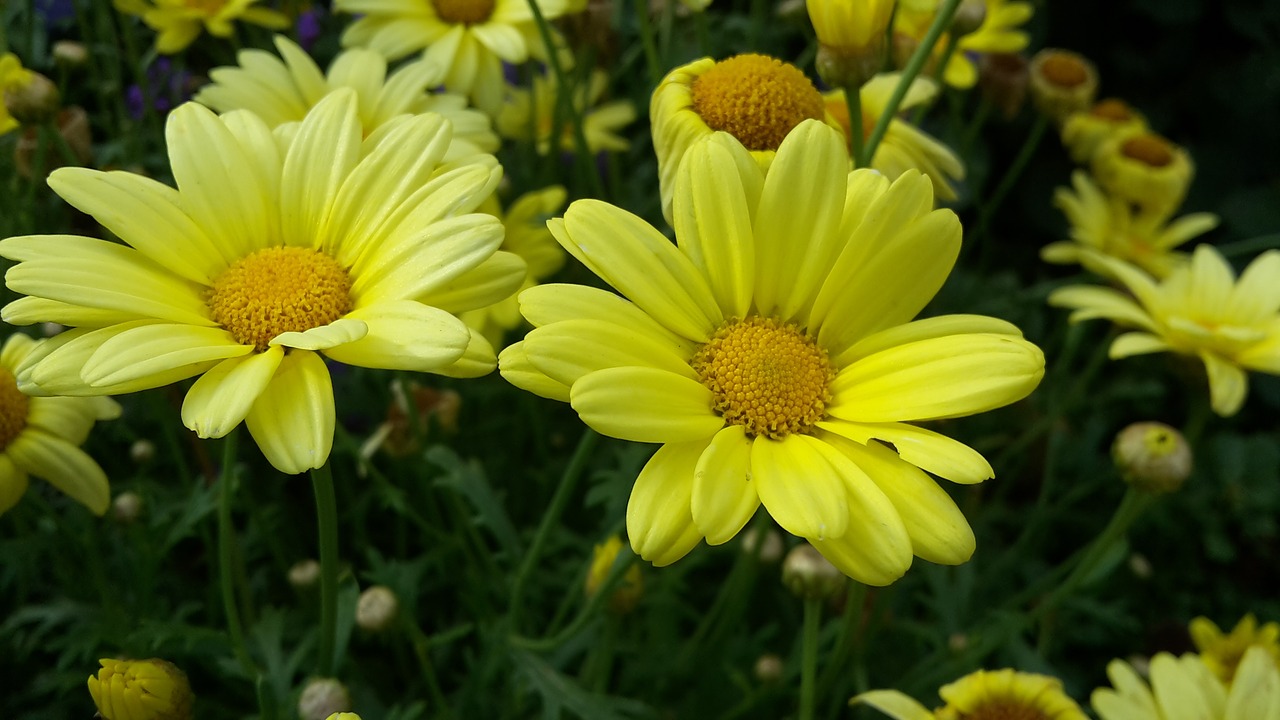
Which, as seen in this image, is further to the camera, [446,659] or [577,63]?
[577,63]

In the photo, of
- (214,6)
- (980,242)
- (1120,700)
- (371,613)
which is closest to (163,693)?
(371,613)

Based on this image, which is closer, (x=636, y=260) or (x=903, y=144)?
(x=636, y=260)

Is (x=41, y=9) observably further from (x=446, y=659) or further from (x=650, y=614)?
(x=650, y=614)

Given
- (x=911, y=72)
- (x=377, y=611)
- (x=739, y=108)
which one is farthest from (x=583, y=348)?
(x=377, y=611)

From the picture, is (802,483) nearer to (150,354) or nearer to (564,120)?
(150,354)

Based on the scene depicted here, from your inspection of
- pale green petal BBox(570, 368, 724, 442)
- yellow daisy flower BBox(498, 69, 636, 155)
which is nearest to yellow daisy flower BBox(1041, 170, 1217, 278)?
yellow daisy flower BBox(498, 69, 636, 155)

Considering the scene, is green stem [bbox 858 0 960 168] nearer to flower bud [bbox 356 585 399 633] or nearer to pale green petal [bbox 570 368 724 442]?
pale green petal [bbox 570 368 724 442]
